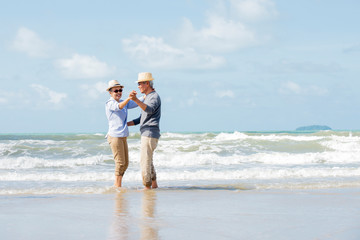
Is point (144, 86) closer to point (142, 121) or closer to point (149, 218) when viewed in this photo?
point (142, 121)

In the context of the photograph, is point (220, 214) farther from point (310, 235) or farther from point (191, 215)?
point (310, 235)

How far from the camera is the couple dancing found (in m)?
7.02

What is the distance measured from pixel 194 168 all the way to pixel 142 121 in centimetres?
556

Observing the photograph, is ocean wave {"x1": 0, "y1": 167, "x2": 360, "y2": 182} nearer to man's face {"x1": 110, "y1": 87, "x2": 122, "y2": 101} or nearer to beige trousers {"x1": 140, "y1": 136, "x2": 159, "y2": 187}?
beige trousers {"x1": 140, "y1": 136, "x2": 159, "y2": 187}

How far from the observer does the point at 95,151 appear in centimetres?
1716

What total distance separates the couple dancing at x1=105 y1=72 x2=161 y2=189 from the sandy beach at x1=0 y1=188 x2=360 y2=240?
0.56 m

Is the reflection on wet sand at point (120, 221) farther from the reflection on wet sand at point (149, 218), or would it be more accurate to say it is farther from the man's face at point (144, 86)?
the man's face at point (144, 86)

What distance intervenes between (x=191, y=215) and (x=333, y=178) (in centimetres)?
522

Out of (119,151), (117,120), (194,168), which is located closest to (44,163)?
(194,168)

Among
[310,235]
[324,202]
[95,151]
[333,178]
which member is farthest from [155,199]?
[95,151]

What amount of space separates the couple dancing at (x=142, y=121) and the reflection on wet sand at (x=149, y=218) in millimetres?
706

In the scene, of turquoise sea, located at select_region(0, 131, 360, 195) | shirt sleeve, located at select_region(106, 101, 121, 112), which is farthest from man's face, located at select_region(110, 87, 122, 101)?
turquoise sea, located at select_region(0, 131, 360, 195)

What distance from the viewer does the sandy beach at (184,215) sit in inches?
161

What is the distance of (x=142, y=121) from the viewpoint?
712cm
